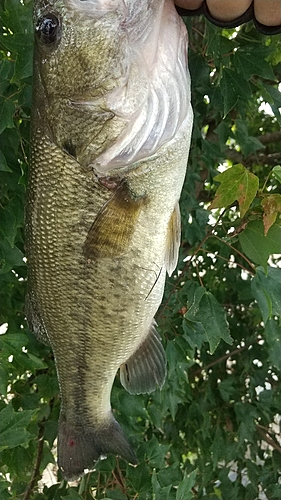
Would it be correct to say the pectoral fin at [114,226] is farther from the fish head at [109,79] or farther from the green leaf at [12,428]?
the green leaf at [12,428]

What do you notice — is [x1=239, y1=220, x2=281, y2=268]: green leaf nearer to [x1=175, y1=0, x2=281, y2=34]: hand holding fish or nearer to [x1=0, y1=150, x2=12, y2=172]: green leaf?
[x1=175, y1=0, x2=281, y2=34]: hand holding fish

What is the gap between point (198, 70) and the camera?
135cm

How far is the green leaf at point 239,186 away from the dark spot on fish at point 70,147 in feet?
0.95

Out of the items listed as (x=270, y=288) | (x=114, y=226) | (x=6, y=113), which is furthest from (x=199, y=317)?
(x=6, y=113)

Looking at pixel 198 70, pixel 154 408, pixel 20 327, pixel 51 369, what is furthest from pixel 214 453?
pixel 198 70

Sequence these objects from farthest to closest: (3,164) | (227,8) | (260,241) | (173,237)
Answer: (3,164) → (260,241) → (173,237) → (227,8)

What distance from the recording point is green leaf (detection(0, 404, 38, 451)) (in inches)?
43.4

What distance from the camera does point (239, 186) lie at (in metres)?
1.04

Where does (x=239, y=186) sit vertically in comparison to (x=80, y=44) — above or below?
below

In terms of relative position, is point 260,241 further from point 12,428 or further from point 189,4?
point 12,428

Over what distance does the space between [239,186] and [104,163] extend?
29cm

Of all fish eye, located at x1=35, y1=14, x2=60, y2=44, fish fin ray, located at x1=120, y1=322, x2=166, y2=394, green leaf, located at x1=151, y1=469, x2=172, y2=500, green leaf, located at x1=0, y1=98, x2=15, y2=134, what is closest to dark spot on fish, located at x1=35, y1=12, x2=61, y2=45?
fish eye, located at x1=35, y1=14, x2=60, y2=44

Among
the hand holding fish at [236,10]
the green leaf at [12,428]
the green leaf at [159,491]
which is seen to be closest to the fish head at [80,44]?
the hand holding fish at [236,10]

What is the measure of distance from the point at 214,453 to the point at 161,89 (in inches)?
54.2
